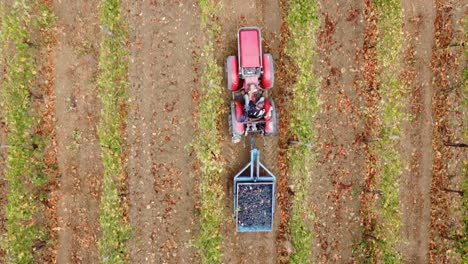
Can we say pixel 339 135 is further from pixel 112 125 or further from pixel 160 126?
pixel 112 125

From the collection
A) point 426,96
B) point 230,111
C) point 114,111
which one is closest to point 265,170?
point 230,111

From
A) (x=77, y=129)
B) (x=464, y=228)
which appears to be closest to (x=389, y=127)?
(x=464, y=228)

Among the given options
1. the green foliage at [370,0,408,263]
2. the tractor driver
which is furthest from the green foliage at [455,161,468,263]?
the tractor driver

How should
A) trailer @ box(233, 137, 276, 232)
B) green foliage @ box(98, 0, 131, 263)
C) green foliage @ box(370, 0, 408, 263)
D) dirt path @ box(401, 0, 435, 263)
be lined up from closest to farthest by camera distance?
trailer @ box(233, 137, 276, 232)
green foliage @ box(98, 0, 131, 263)
green foliage @ box(370, 0, 408, 263)
dirt path @ box(401, 0, 435, 263)

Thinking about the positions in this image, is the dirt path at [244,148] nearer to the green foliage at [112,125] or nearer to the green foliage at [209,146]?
the green foliage at [209,146]

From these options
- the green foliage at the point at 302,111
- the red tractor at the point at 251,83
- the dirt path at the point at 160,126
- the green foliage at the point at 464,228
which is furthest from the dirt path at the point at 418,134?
the dirt path at the point at 160,126

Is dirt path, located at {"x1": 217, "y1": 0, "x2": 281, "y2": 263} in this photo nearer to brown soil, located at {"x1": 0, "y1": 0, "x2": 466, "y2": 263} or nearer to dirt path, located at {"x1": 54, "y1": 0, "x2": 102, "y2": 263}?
brown soil, located at {"x1": 0, "y1": 0, "x2": 466, "y2": 263}
